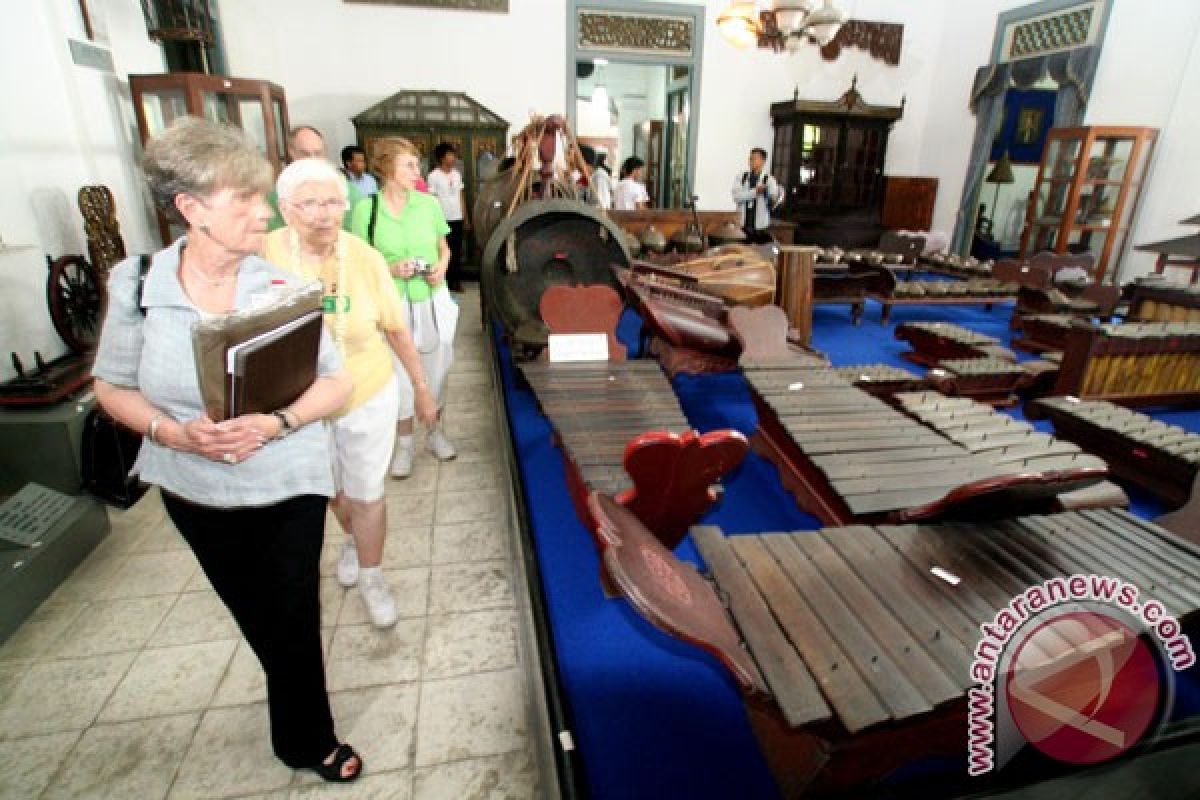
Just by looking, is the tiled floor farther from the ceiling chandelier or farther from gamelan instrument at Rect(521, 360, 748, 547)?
the ceiling chandelier

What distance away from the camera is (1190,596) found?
1661mm

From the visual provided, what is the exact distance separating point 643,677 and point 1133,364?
3905mm

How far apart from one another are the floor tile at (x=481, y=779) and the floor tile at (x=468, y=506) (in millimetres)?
1340

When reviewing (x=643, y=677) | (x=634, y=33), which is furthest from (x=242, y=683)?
(x=634, y=33)

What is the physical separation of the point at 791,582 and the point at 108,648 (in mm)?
2392

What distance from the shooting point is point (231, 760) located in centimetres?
178

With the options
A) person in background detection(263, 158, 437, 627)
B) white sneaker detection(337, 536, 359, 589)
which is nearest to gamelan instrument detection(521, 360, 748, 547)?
person in background detection(263, 158, 437, 627)

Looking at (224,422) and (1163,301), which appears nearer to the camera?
(224,422)

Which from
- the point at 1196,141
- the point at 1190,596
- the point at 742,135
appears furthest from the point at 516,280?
the point at 1196,141

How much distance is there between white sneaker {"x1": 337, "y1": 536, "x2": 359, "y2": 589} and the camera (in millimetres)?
2488

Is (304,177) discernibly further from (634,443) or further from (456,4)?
(456,4)

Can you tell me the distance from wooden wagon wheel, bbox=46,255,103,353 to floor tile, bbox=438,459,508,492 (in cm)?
237

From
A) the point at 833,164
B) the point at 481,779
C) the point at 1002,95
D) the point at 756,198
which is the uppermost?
the point at 1002,95

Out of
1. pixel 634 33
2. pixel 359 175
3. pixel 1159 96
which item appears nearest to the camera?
pixel 359 175
